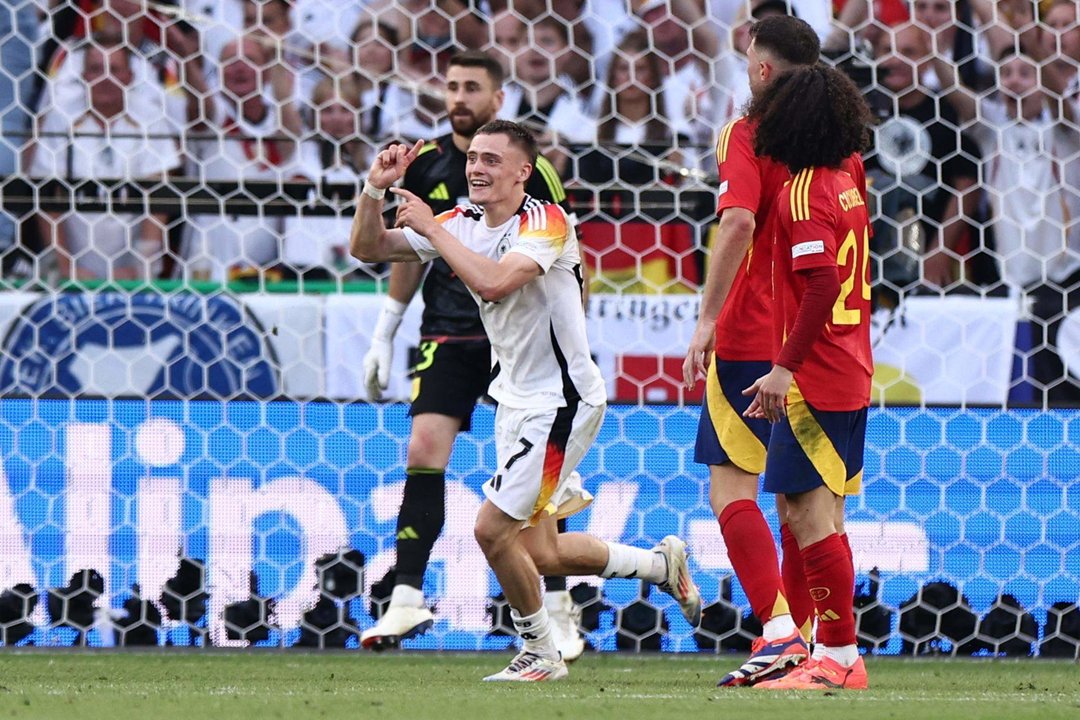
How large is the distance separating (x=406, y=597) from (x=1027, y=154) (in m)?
3.37

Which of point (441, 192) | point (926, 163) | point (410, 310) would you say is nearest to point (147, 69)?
point (410, 310)

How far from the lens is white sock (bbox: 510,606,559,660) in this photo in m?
4.51

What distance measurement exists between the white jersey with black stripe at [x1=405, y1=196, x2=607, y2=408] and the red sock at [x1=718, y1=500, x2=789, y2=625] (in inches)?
19.1

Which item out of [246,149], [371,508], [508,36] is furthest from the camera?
[508,36]

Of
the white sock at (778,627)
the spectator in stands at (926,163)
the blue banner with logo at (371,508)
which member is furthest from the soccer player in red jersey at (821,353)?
the spectator in stands at (926,163)

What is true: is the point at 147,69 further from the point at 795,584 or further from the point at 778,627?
the point at 778,627

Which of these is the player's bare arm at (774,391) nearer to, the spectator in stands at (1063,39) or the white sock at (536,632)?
the white sock at (536,632)

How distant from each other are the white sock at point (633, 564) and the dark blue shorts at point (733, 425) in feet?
2.03

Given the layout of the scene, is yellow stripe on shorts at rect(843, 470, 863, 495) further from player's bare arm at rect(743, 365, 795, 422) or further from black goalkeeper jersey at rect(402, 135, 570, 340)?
black goalkeeper jersey at rect(402, 135, 570, 340)

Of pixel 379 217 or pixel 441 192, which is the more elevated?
pixel 441 192

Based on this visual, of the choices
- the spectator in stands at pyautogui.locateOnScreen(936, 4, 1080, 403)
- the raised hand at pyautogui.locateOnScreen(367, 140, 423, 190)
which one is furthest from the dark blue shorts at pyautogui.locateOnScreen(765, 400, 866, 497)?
the spectator in stands at pyautogui.locateOnScreen(936, 4, 1080, 403)

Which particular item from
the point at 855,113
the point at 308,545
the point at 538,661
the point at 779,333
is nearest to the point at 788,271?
the point at 779,333

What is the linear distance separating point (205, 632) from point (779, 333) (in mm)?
2574

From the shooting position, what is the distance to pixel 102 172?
712 centimetres
